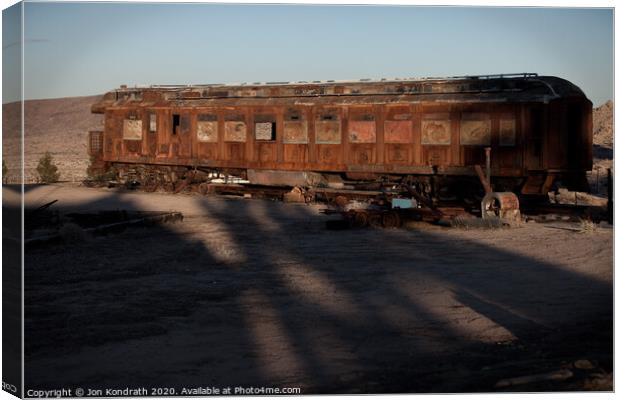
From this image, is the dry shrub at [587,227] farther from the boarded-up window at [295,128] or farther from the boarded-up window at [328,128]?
the boarded-up window at [295,128]

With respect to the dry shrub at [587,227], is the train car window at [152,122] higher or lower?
higher

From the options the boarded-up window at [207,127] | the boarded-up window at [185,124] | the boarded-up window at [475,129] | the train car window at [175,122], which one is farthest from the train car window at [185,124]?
the boarded-up window at [475,129]

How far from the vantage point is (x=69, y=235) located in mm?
16656

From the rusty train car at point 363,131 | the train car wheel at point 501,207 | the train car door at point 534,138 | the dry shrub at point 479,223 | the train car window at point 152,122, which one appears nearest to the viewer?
the dry shrub at point 479,223

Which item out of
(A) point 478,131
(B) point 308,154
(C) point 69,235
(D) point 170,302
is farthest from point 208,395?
(B) point 308,154

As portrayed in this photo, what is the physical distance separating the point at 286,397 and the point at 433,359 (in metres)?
1.76

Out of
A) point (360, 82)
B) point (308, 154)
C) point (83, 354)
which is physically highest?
point (360, 82)

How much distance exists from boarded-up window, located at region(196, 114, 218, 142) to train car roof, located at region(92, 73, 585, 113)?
424 millimetres

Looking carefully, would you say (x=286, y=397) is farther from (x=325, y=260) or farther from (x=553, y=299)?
(x=325, y=260)

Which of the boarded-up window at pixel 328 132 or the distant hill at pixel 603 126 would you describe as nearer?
the boarded-up window at pixel 328 132

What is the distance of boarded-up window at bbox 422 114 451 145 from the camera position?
963 inches

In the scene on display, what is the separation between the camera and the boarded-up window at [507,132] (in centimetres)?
2342

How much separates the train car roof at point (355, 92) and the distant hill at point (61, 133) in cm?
408

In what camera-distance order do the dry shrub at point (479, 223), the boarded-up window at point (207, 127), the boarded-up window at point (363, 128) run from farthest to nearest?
1. the boarded-up window at point (207, 127)
2. the boarded-up window at point (363, 128)
3. the dry shrub at point (479, 223)
